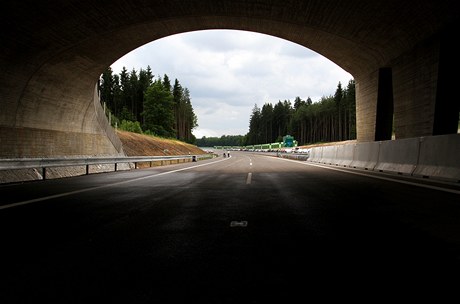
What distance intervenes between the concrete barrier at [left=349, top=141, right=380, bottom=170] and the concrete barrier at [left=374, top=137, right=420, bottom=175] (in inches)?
17.0

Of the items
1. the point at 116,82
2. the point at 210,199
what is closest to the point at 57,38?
the point at 210,199

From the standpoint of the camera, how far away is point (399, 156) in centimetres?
1331

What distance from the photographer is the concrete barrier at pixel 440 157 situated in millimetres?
9859

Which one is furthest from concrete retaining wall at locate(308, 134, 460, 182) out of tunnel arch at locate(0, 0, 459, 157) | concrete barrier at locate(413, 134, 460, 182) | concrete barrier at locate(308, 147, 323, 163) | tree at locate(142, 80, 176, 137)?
tree at locate(142, 80, 176, 137)

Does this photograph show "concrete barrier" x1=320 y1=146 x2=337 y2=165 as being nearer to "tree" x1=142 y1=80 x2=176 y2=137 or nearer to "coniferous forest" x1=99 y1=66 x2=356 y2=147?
"coniferous forest" x1=99 y1=66 x2=356 y2=147

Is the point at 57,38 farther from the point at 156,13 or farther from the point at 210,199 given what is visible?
the point at 210,199

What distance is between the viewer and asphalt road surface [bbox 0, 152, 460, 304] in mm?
2588

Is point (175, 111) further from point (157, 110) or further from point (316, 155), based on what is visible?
point (316, 155)

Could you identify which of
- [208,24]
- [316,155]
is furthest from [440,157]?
[316,155]

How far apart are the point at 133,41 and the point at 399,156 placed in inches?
563

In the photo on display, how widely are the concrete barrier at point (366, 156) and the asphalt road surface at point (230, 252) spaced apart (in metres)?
9.23

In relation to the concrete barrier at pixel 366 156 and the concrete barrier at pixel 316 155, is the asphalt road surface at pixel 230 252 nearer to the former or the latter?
the concrete barrier at pixel 366 156

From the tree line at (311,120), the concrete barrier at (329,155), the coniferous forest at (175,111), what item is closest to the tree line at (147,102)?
the coniferous forest at (175,111)

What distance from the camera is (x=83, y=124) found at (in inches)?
785
